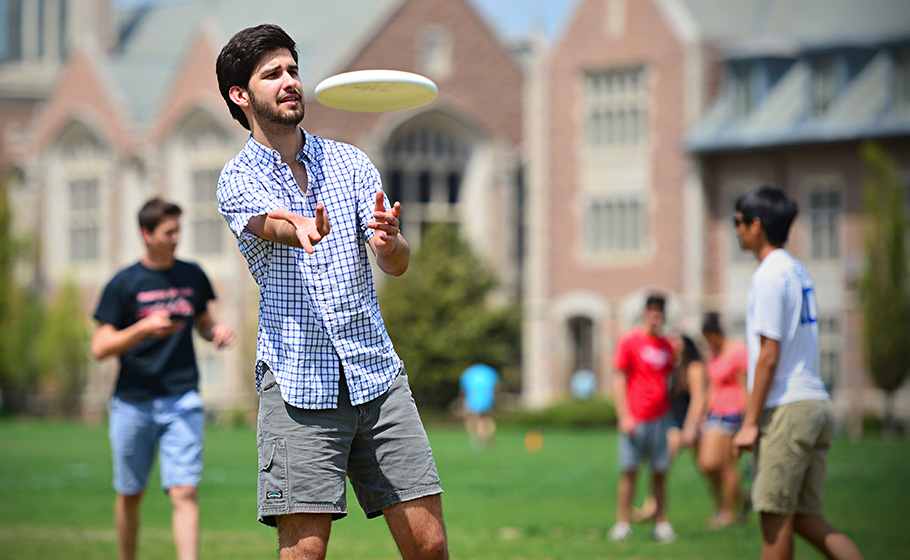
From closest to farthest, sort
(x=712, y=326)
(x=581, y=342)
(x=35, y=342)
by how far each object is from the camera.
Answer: (x=712, y=326) → (x=581, y=342) → (x=35, y=342)

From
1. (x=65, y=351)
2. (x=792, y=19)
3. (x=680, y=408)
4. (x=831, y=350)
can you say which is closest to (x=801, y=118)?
(x=792, y=19)

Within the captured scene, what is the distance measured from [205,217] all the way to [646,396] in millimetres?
37140

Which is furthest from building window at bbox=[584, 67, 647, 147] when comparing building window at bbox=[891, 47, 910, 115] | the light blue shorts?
the light blue shorts

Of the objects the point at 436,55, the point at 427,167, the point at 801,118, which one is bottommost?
the point at 427,167

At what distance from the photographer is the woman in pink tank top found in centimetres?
1265

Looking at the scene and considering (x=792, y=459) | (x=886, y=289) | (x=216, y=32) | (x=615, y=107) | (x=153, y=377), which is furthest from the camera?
(x=216, y=32)

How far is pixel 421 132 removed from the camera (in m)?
46.5

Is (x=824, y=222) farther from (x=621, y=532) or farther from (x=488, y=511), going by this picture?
(x=621, y=532)

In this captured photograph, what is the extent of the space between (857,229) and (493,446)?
44.6ft

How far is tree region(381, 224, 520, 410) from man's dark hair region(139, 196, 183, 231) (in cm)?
3257

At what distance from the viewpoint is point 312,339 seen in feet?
16.7

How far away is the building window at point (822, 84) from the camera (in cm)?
3784

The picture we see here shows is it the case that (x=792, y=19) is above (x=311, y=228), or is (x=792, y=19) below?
above

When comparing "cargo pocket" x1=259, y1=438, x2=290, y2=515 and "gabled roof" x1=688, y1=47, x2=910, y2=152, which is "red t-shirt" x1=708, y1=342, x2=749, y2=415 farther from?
"gabled roof" x1=688, y1=47, x2=910, y2=152
